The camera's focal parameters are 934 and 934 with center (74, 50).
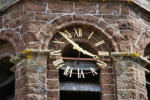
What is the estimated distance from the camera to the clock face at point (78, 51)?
20172 millimetres

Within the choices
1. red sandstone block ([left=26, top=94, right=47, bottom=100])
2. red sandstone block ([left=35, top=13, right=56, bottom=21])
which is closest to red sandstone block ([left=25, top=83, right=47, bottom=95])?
red sandstone block ([left=26, top=94, right=47, bottom=100])

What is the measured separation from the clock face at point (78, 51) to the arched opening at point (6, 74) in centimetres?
110

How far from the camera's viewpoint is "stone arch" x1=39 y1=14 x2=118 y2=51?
2030cm

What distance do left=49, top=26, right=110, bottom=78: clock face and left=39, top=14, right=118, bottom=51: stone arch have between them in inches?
4.5

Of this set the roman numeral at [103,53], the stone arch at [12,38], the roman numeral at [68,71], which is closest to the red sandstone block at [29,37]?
the stone arch at [12,38]

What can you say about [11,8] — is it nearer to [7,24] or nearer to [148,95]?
[7,24]

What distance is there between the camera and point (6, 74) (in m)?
21.3

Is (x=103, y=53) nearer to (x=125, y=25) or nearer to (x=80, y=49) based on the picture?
(x=80, y=49)

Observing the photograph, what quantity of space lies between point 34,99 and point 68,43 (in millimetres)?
1779

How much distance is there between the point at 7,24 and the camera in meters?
20.8

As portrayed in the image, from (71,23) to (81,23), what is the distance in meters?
0.23

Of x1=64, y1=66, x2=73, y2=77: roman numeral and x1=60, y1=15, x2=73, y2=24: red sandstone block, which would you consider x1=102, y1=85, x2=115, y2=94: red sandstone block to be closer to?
x1=64, y1=66, x2=73, y2=77: roman numeral

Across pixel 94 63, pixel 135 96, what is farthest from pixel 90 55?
pixel 135 96

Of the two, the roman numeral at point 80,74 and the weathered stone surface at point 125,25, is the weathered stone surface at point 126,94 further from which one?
the weathered stone surface at point 125,25
